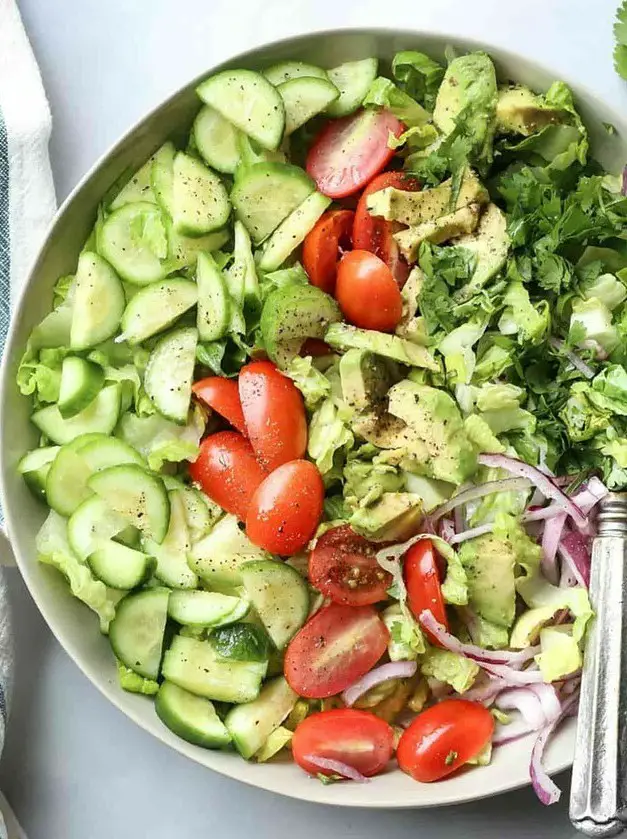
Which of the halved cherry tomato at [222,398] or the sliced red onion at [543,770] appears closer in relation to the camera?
the sliced red onion at [543,770]

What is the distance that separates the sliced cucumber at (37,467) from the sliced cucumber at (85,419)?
0.04 meters

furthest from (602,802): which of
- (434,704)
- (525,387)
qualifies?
(525,387)

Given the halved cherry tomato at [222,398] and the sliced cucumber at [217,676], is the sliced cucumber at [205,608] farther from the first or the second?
the halved cherry tomato at [222,398]

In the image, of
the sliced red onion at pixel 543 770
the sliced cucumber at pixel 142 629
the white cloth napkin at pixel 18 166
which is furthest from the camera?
the white cloth napkin at pixel 18 166

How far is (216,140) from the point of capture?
6.91 ft

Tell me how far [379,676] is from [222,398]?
0.65 metres

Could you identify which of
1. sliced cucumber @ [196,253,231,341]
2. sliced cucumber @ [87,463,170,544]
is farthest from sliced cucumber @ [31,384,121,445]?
sliced cucumber @ [196,253,231,341]

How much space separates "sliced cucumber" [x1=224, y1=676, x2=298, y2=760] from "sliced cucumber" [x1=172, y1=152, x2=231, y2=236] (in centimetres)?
94

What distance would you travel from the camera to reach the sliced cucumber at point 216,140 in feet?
6.85

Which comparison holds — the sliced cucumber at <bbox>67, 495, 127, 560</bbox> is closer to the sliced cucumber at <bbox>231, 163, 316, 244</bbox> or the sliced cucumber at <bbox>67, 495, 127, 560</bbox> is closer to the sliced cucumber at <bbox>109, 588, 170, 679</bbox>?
the sliced cucumber at <bbox>109, 588, 170, 679</bbox>

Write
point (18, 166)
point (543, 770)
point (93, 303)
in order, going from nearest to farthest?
point (543, 770)
point (93, 303)
point (18, 166)

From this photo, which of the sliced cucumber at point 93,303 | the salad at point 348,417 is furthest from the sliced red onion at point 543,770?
the sliced cucumber at point 93,303

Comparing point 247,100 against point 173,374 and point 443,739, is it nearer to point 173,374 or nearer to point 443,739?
point 173,374

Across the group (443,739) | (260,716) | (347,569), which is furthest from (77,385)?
(443,739)
